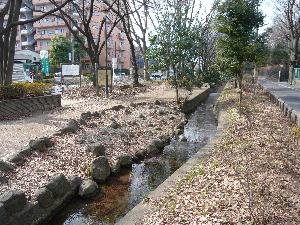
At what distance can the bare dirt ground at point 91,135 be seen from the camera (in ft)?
24.7

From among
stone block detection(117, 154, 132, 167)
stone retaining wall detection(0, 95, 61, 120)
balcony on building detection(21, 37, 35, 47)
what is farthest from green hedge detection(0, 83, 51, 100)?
balcony on building detection(21, 37, 35, 47)

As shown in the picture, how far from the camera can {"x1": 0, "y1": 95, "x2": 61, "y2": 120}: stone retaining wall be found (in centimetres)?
1309

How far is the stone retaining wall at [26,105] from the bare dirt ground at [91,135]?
0.62 metres

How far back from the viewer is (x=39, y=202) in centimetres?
628

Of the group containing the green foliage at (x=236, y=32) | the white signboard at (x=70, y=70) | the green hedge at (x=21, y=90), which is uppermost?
the green foliage at (x=236, y=32)

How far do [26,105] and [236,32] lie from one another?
8.64 metres

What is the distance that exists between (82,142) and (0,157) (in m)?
2.41

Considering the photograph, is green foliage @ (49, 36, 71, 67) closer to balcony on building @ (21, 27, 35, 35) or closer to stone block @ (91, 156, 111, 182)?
balcony on building @ (21, 27, 35, 35)

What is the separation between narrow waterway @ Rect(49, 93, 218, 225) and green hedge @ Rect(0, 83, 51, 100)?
6.05 metres

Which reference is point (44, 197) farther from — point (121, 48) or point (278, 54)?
point (121, 48)

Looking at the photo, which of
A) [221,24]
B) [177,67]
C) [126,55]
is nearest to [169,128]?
[221,24]

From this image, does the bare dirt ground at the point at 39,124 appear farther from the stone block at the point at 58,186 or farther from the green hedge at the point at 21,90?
the stone block at the point at 58,186

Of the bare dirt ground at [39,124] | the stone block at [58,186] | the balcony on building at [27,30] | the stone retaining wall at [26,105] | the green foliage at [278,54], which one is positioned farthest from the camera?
the balcony on building at [27,30]

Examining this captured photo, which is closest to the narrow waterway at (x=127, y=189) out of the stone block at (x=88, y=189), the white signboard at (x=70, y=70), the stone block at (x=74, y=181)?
the stone block at (x=88, y=189)
